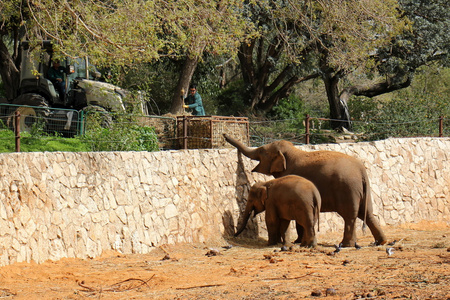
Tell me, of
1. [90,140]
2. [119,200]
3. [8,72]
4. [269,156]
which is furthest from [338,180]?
[8,72]

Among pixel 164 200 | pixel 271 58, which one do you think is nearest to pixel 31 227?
pixel 164 200

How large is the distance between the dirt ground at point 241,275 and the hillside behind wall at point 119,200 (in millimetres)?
305

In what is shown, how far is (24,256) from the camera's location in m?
10.0

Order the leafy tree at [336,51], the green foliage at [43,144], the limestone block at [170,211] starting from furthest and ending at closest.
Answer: the leafy tree at [336,51], the green foliage at [43,144], the limestone block at [170,211]

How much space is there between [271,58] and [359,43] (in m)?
6.38

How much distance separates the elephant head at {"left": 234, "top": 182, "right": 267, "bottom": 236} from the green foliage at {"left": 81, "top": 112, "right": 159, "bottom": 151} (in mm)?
2589

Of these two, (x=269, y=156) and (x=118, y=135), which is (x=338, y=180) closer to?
(x=269, y=156)

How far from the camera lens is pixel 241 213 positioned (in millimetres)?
14031

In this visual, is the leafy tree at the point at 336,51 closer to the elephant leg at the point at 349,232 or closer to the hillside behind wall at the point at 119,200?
the hillside behind wall at the point at 119,200

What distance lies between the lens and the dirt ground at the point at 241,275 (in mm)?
7867

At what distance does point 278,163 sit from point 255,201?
41.6 inches

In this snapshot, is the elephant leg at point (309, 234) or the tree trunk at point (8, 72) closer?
the elephant leg at point (309, 234)

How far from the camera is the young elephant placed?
12.6 meters

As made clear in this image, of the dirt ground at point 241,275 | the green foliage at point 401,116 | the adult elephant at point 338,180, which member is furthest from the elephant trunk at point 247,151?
the green foliage at point 401,116
